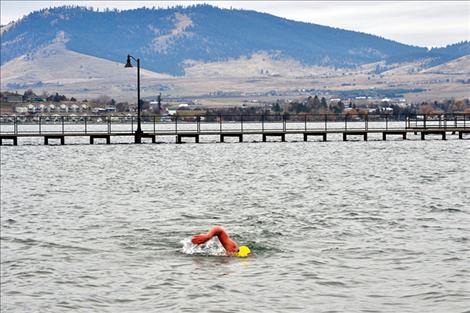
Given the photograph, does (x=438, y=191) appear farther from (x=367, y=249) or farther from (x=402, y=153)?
(x=402, y=153)

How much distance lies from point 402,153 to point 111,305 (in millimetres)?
66153

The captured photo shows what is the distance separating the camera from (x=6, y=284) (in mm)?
19906

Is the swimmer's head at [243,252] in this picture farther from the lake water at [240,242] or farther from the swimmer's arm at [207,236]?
the swimmer's arm at [207,236]

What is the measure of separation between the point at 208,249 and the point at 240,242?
6.77ft

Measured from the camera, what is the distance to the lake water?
19031 millimetres

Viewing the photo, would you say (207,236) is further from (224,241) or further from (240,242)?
(240,242)

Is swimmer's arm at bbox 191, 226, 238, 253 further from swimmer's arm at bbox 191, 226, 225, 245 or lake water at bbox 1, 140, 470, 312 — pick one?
lake water at bbox 1, 140, 470, 312

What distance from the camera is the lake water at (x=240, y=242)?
62.4 feet

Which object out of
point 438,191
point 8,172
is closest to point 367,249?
point 438,191

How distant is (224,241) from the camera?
23.7 meters

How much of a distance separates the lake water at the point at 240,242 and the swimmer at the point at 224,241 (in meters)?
0.40

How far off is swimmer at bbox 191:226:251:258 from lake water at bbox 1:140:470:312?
1.30ft

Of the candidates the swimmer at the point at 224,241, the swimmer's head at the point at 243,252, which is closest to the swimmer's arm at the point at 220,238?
the swimmer at the point at 224,241

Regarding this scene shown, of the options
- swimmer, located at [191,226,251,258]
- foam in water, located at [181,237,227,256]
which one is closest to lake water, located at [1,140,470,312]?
foam in water, located at [181,237,227,256]
